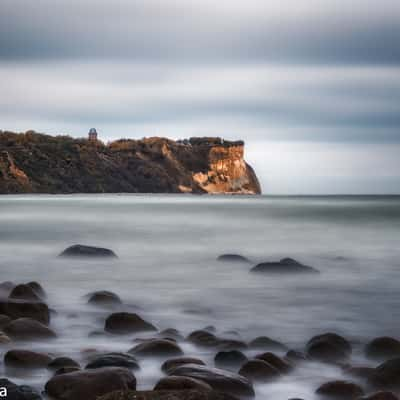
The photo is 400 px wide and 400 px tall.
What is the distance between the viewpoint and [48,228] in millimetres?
31109

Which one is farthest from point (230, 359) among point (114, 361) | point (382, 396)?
point (382, 396)

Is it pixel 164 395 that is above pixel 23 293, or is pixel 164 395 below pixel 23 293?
above

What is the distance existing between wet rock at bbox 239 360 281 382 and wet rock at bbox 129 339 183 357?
3.07 feet

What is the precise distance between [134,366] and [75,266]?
946 centimetres

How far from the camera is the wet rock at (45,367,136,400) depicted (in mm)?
5105

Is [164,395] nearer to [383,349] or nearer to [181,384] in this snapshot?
[181,384]

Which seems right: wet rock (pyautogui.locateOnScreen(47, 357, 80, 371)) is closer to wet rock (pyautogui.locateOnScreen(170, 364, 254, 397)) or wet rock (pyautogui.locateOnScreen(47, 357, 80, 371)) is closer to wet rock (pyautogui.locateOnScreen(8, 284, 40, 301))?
wet rock (pyautogui.locateOnScreen(170, 364, 254, 397))

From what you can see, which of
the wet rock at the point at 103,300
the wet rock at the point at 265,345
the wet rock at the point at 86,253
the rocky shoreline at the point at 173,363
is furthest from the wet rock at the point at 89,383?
the wet rock at the point at 86,253

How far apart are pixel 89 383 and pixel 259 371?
168cm

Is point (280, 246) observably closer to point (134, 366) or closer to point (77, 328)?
point (77, 328)

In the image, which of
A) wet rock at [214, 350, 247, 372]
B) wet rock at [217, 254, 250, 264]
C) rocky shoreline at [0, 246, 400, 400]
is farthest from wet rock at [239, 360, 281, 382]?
wet rock at [217, 254, 250, 264]

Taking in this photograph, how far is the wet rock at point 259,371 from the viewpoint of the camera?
6.03 metres

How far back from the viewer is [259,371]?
6094 millimetres

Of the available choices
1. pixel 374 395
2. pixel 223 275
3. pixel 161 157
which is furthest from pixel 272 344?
pixel 161 157
